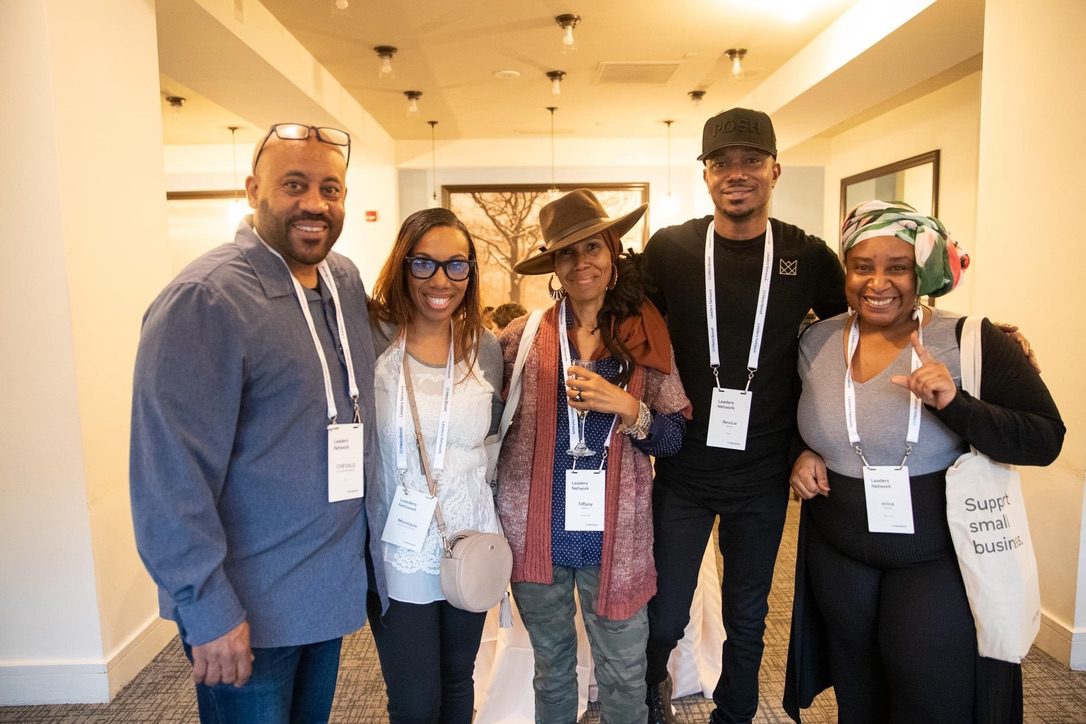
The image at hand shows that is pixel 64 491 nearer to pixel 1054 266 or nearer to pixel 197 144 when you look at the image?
pixel 1054 266

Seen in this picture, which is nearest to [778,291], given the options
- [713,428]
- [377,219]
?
[713,428]

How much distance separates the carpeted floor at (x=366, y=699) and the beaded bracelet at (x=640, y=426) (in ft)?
4.15

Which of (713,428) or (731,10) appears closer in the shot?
(713,428)

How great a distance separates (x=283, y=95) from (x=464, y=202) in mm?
3351

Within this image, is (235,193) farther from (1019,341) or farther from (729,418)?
(1019,341)

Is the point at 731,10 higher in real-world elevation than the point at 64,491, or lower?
higher

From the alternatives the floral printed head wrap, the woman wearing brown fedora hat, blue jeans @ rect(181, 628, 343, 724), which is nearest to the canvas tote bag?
the floral printed head wrap

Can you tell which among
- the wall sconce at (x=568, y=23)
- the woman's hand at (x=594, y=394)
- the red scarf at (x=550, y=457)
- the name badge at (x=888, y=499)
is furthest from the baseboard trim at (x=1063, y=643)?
the wall sconce at (x=568, y=23)

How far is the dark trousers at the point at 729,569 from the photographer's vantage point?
6.40ft

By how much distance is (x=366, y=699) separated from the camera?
2.56m

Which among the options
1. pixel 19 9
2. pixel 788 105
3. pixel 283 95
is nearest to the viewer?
pixel 19 9

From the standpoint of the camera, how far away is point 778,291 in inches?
78.1

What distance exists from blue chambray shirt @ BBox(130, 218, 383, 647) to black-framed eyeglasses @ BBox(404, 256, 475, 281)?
23cm

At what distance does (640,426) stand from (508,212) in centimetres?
668
